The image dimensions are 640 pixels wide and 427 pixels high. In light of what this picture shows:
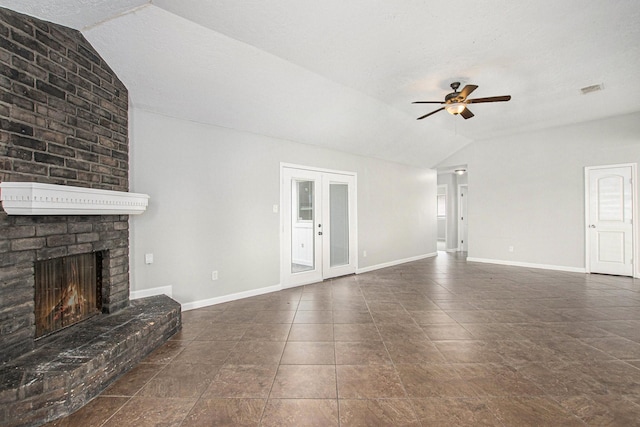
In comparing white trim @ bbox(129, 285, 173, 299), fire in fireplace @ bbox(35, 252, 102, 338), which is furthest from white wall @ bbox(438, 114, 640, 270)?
fire in fireplace @ bbox(35, 252, 102, 338)

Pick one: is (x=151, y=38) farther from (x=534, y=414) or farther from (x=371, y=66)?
(x=534, y=414)

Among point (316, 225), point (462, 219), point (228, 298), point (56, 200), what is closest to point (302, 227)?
point (316, 225)

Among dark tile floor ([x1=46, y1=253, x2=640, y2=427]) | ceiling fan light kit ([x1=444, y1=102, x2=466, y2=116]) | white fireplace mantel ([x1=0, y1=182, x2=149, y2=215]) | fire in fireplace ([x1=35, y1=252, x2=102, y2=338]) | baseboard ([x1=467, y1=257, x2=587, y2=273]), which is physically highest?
ceiling fan light kit ([x1=444, y1=102, x2=466, y2=116])

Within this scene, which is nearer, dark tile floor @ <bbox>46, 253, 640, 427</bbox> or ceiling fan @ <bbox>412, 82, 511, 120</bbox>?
dark tile floor @ <bbox>46, 253, 640, 427</bbox>

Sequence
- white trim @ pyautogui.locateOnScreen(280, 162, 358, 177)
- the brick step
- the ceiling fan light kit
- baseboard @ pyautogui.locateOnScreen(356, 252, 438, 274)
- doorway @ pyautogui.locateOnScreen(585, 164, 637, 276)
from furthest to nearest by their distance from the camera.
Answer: baseboard @ pyautogui.locateOnScreen(356, 252, 438, 274) < doorway @ pyautogui.locateOnScreen(585, 164, 637, 276) < white trim @ pyautogui.locateOnScreen(280, 162, 358, 177) < the ceiling fan light kit < the brick step

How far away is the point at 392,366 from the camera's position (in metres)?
2.27

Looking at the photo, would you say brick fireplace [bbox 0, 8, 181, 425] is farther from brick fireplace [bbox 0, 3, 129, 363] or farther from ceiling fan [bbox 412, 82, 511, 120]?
ceiling fan [bbox 412, 82, 511, 120]

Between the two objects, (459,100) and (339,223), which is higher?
(459,100)

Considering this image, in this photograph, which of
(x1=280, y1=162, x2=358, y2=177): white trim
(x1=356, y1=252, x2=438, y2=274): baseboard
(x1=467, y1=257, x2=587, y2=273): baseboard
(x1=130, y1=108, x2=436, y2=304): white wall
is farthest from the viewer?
(x1=356, y1=252, x2=438, y2=274): baseboard

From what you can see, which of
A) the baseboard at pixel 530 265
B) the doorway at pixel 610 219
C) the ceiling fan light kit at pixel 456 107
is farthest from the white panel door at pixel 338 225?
the doorway at pixel 610 219

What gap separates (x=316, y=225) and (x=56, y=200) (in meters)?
3.66

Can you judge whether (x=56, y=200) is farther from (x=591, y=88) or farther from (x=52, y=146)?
(x=591, y=88)

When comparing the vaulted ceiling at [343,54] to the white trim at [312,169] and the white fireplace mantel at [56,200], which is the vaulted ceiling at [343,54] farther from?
the white fireplace mantel at [56,200]

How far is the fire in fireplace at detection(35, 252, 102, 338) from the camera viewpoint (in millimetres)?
2174
